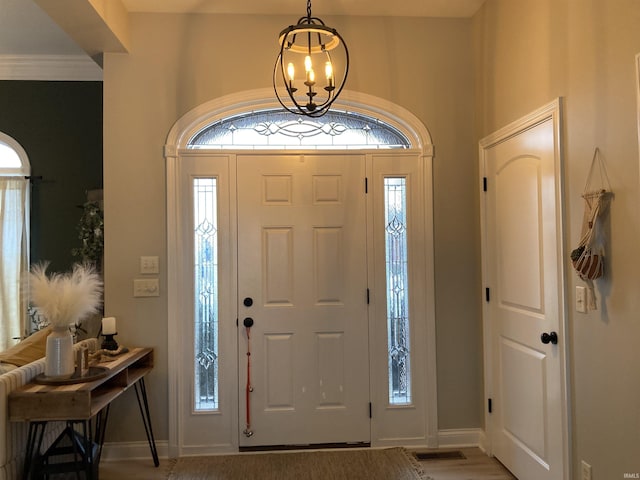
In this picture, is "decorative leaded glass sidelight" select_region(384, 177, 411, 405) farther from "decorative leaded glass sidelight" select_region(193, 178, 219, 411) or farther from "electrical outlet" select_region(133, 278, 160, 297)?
"electrical outlet" select_region(133, 278, 160, 297)

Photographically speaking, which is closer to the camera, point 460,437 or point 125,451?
point 125,451

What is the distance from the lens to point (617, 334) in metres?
1.86

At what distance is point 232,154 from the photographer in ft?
10.2

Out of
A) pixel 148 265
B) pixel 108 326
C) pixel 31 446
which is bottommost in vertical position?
pixel 31 446

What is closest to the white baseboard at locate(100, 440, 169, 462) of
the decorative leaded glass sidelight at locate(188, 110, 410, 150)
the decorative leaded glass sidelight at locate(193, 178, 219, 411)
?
the decorative leaded glass sidelight at locate(193, 178, 219, 411)

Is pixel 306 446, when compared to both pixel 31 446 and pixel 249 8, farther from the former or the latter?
pixel 249 8

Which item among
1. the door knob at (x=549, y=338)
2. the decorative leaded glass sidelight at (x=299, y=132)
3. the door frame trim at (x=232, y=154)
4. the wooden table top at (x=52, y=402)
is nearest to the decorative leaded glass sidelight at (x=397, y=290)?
the door frame trim at (x=232, y=154)

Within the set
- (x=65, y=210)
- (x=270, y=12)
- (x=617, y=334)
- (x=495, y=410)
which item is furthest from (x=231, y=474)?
(x=270, y=12)

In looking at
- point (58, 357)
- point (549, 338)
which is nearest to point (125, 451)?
point (58, 357)

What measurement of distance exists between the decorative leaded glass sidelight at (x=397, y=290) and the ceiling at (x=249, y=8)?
1.21m

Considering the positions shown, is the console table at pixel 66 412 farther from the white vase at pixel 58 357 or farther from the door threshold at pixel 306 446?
the door threshold at pixel 306 446

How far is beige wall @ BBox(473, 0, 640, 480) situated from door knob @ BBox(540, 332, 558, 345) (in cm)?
9

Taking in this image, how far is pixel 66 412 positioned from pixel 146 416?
3.12 ft

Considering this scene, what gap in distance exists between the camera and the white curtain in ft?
11.9
